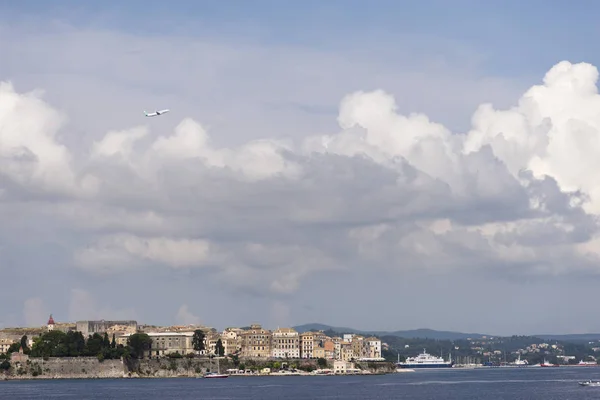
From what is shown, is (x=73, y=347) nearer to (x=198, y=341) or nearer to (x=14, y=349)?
(x=14, y=349)

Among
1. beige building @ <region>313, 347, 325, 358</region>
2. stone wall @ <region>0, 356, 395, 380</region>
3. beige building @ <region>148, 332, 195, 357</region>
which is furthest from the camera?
beige building @ <region>313, 347, 325, 358</region>

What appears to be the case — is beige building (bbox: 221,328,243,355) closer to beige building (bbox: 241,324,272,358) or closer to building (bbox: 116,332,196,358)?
beige building (bbox: 241,324,272,358)

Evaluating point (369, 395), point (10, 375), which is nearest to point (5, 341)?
point (10, 375)

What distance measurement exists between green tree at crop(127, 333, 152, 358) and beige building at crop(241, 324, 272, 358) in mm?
24814

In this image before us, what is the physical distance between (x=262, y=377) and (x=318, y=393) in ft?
192

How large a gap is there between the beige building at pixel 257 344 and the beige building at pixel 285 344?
1065 millimetres

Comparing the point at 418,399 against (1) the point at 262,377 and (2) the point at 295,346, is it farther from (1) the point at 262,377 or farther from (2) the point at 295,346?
(2) the point at 295,346

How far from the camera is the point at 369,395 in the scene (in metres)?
106

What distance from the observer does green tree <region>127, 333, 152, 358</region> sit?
6284 inches

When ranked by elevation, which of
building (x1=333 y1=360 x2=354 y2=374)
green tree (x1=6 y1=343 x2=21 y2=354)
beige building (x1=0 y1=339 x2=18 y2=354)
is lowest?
building (x1=333 y1=360 x2=354 y2=374)

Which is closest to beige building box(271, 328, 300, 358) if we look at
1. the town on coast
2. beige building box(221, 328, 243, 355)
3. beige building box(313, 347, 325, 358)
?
the town on coast

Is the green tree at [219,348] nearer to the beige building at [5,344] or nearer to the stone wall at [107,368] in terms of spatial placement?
the stone wall at [107,368]

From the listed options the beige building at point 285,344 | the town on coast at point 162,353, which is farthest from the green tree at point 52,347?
the beige building at point 285,344

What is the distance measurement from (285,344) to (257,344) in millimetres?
5296
